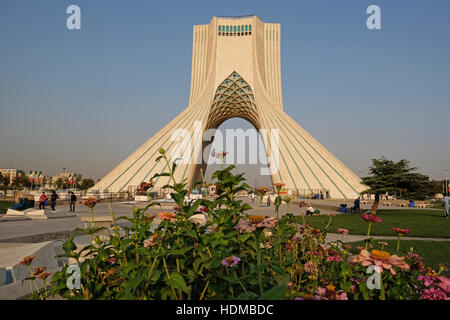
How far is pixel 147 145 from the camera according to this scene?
29578 mm

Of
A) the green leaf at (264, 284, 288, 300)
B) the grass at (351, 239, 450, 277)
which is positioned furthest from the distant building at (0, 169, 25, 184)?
the green leaf at (264, 284, 288, 300)

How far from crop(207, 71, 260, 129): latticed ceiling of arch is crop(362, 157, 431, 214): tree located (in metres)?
21.4

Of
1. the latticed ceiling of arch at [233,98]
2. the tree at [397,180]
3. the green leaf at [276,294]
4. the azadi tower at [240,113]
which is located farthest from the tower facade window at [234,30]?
the green leaf at [276,294]

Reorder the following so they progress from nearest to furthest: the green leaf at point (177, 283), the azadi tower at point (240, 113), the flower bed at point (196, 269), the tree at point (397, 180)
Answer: the green leaf at point (177, 283) → the flower bed at point (196, 269) → the tree at point (397, 180) → the azadi tower at point (240, 113)

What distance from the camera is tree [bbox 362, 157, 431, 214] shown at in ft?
42.5

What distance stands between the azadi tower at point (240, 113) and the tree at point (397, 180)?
11.4 m

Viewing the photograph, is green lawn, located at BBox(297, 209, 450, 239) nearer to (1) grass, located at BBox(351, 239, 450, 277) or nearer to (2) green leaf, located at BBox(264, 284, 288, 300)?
(1) grass, located at BBox(351, 239, 450, 277)

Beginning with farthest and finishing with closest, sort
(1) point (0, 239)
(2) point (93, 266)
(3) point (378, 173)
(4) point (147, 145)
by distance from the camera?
1. (4) point (147, 145)
2. (3) point (378, 173)
3. (1) point (0, 239)
4. (2) point (93, 266)

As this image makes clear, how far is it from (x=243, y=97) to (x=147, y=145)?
12.6m

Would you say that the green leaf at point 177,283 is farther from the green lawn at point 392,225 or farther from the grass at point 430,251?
the green lawn at point 392,225

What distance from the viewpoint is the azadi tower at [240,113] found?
2623cm

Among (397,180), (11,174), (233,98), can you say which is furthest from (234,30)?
(11,174)
